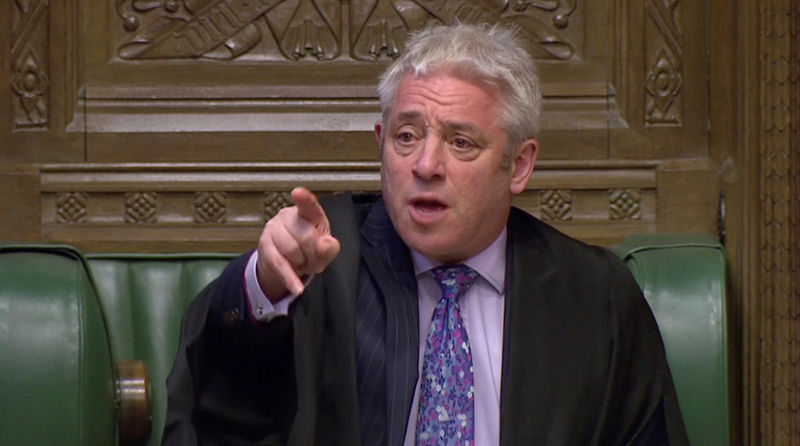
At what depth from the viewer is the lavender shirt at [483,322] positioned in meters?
2.45

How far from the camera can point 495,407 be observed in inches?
97.0

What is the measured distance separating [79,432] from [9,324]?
0.86 feet

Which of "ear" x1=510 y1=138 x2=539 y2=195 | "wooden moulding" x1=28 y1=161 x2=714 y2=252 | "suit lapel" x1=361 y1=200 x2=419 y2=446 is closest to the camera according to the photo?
"suit lapel" x1=361 y1=200 x2=419 y2=446

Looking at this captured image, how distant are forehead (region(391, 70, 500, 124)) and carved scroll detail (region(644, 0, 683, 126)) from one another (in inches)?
32.5

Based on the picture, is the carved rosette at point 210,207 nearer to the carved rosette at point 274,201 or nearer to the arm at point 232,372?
the carved rosette at point 274,201

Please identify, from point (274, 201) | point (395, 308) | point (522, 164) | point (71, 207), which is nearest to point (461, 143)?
point (522, 164)

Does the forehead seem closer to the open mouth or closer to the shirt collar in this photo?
the open mouth

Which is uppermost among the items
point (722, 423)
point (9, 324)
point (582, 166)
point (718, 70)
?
point (718, 70)

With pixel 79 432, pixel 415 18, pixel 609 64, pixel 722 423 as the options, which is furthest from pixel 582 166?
pixel 79 432

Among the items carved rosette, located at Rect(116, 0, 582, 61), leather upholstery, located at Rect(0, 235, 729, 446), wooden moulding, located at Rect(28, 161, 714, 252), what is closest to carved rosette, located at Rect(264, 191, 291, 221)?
wooden moulding, located at Rect(28, 161, 714, 252)

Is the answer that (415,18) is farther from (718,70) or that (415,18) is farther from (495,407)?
(495,407)

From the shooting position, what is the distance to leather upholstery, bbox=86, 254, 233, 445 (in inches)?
Result: 113

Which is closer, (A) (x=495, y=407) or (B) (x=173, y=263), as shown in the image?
(A) (x=495, y=407)

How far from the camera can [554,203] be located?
319cm
